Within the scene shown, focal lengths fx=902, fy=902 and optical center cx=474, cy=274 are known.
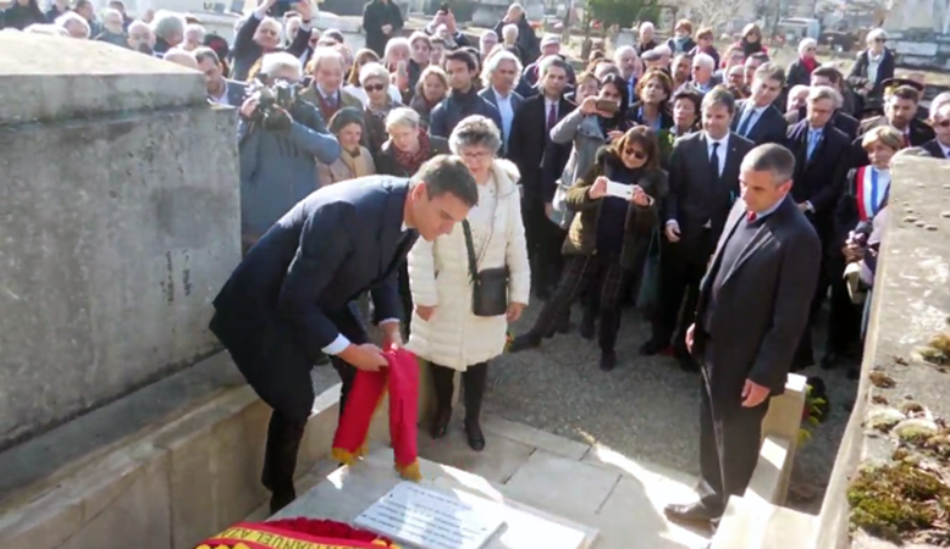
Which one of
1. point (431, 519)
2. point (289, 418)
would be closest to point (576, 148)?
point (289, 418)

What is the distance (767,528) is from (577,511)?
64.4 inches

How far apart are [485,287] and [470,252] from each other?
197 mm

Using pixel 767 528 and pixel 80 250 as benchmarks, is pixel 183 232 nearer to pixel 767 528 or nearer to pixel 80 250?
pixel 80 250

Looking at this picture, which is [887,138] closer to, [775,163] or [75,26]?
[775,163]

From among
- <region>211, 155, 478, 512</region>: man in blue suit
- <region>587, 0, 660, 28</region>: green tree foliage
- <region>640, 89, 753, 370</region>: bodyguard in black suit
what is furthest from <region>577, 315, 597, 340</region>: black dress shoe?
<region>587, 0, 660, 28</region>: green tree foliage

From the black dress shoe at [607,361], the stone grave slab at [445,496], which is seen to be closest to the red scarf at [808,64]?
the black dress shoe at [607,361]

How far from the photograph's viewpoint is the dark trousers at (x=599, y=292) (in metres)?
6.00

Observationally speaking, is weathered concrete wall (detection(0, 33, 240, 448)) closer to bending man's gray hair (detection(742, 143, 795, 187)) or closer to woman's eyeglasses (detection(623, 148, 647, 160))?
bending man's gray hair (detection(742, 143, 795, 187))

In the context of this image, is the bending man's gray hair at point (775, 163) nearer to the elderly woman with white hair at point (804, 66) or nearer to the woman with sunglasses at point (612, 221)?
the woman with sunglasses at point (612, 221)

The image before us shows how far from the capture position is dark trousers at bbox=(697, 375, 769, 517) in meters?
4.03

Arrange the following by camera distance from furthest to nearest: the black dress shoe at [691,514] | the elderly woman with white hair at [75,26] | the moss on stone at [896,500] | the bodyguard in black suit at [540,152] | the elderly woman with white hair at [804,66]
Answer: the elderly woman with white hair at [804,66] < the elderly woman with white hair at [75,26] < the bodyguard in black suit at [540,152] < the black dress shoe at [691,514] < the moss on stone at [896,500]

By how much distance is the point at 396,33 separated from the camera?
12.3 meters

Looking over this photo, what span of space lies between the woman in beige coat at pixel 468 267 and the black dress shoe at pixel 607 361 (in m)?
1.43

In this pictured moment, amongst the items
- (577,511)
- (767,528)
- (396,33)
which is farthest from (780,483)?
(396,33)
